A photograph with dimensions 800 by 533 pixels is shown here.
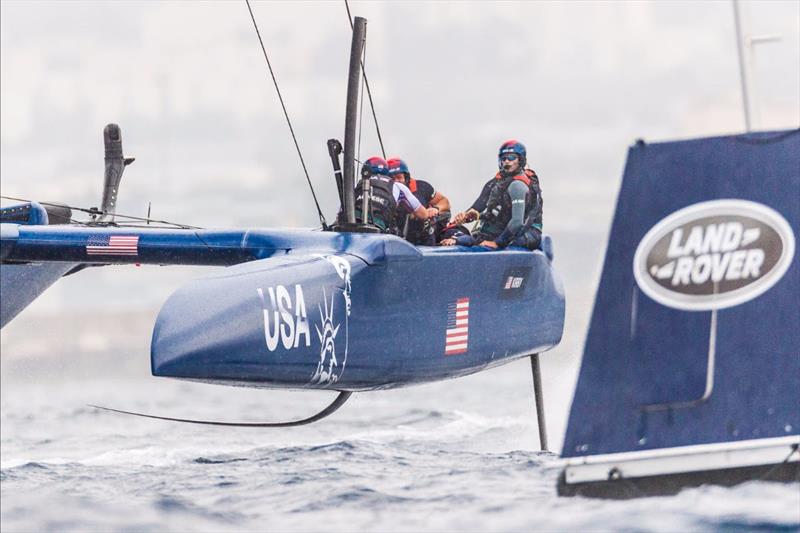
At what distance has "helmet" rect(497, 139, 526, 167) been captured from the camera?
23.5 feet

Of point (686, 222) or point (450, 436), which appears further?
point (450, 436)

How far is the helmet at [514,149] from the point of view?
7.16 metres

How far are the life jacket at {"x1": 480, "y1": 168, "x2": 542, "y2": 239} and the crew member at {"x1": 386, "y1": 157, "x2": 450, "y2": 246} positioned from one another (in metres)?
0.41

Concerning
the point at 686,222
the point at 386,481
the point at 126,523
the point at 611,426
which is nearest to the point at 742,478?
the point at 611,426

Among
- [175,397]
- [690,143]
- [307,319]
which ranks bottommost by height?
[175,397]

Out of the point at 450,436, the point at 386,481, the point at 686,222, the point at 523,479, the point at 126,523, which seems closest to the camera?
the point at 686,222

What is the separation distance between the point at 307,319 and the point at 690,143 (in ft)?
6.61

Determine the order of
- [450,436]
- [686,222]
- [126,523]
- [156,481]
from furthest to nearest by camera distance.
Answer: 1. [450,436]
2. [156,481]
3. [126,523]
4. [686,222]

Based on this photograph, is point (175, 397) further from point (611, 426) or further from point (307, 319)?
point (611, 426)

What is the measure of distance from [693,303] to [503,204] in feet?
9.02

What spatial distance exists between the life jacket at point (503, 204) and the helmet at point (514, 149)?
82 millimetres

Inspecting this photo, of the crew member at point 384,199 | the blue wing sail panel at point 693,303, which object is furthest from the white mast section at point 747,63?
the crew member at point 384,199

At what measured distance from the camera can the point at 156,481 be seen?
635cm

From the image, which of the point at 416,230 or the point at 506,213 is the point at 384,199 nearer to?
the point at 416,230
